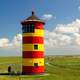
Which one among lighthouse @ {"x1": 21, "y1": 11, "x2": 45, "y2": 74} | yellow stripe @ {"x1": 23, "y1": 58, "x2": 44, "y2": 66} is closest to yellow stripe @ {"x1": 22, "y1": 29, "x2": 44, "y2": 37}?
lighthouse @ {"x1": 21, "y1": 11, "x2": 45, "y2": 74}

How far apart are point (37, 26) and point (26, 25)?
4.96ft

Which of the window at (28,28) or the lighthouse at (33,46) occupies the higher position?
the window at (28,28)

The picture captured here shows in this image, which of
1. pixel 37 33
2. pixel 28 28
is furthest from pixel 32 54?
pixel 28 28

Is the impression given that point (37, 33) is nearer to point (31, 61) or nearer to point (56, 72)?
point (31, 61)

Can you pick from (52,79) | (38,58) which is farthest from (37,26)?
(52,79)

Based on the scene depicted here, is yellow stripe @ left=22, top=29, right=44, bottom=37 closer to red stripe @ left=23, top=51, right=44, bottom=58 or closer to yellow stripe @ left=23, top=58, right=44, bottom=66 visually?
red stripe @ left=23, top=51, right=44, bottom=58

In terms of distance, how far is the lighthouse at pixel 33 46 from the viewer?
37844mm

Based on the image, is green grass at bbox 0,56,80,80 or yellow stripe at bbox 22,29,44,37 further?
yellow stripe at bbox 22,29,44,37

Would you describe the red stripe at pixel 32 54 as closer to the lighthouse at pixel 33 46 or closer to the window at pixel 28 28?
the lighthouse at pixel 33 46

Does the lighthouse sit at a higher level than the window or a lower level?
lower

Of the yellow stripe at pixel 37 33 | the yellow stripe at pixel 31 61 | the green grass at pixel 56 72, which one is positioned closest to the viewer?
the green grass at pixel 56 72

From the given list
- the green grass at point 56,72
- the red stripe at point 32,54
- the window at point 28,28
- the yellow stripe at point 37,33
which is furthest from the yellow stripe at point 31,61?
the window at point 28,28

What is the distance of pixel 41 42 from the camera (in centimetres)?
3872

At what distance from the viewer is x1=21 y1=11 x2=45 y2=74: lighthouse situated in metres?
37.8
